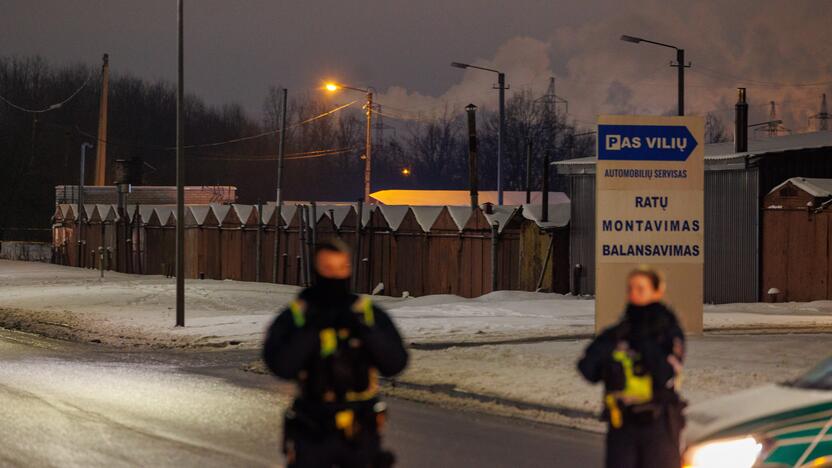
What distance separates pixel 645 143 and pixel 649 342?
10847mm

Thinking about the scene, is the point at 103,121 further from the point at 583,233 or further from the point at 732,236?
the point at 732,236

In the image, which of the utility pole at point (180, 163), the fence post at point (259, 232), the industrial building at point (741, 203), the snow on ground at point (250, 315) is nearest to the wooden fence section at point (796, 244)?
the industrial building at point (741, 203)

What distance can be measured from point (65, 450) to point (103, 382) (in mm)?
4924

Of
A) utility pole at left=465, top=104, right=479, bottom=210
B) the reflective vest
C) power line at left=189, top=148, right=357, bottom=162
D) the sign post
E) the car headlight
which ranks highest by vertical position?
power line at left=189, top=148, right=357, bottom=162

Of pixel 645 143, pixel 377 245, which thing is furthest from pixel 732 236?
pixel 645 143

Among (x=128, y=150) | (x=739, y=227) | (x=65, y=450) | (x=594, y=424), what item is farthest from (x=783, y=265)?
(x=128, y=150)

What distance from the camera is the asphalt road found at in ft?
30.5

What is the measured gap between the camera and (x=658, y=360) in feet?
19.7

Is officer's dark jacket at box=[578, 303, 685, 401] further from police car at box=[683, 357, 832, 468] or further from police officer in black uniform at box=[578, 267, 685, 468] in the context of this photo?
police car at box=[683, 357, 832, 468]

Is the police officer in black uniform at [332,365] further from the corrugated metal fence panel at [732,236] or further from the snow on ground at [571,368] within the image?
the corrugated metal fence panel at [732,236]

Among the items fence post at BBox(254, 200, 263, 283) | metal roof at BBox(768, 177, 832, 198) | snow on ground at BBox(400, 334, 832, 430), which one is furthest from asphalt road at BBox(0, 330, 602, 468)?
fence post at BBox(254, 200, 263, 283)

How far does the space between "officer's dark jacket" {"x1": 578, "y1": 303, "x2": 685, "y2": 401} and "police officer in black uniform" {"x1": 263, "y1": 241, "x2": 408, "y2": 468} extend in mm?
1350

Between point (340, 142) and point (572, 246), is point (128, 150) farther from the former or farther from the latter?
point (572, 246)

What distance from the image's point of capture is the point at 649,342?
602 cm
